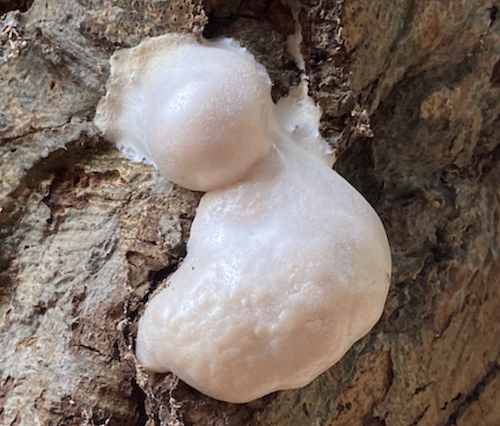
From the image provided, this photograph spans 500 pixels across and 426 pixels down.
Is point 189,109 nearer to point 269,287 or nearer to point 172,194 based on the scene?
point 172,194

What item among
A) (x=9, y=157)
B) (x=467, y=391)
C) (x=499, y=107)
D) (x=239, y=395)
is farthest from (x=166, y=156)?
(x=467, y=391)

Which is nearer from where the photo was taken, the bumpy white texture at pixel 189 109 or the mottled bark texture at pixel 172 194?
the bumpy white texture at pixel 189 109

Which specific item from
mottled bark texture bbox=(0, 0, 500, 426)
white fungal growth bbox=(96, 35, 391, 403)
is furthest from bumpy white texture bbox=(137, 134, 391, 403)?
mottled bark texture bbox=(0, 0, 500, 426)

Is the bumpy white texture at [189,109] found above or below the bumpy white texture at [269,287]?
above

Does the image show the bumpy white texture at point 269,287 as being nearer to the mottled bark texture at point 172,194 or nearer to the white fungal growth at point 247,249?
the white fungal growth at point 247,249

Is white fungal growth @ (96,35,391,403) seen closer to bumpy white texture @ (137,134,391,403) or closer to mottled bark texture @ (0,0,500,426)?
bumpy white texture @ (137,134,391,403)

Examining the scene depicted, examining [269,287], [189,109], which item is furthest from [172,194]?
[269,287]

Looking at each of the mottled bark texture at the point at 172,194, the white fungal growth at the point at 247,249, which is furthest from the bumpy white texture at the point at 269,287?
the mottled bark texture at the point at 172,194
